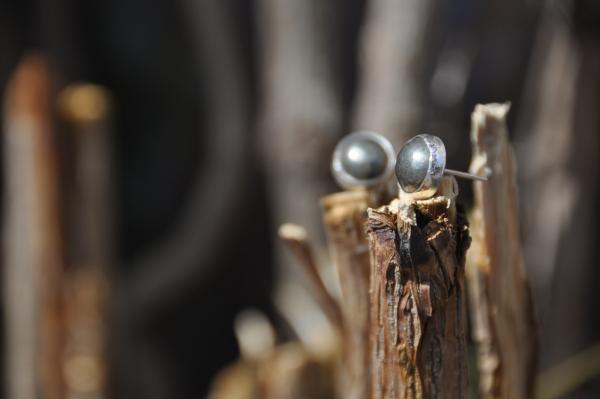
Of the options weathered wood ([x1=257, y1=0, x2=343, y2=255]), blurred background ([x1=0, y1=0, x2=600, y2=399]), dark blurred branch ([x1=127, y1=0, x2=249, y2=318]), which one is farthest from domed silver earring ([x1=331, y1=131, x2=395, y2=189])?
dark blurred branch ([x1=127, y1=0, x2=249, y2=318])

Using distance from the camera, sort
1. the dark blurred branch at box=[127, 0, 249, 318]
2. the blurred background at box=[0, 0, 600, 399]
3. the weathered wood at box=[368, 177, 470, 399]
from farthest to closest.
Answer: the dark blurred branch at box=[127, 0, 249, 318], the blurred background at box=[0, 0, 600, 399], the weathered wood at box=[368, 177, 470, 399]

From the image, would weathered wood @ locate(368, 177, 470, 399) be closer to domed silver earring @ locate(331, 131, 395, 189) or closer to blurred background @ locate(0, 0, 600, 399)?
domed silver earring @ locate(331, 131, 395, 189)

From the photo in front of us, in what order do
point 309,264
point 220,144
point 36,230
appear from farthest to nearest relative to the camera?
point 220,144
point 36,230
point 309,264

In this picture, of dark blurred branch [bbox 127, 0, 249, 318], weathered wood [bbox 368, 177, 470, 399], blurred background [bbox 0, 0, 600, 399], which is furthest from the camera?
dark blurred branch [bbox 127, 0, 249, 318]

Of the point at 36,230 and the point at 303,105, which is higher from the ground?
the point at 303,105

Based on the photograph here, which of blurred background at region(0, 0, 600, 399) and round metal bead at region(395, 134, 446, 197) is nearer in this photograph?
round metal bead at region(395, 134, 446, 197)

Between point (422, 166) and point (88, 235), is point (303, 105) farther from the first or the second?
point (422, 166)

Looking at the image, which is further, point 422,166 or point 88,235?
point 88,235

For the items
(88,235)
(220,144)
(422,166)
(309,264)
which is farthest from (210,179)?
(422,166)

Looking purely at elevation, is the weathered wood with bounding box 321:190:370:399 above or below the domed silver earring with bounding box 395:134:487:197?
below
